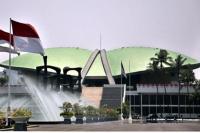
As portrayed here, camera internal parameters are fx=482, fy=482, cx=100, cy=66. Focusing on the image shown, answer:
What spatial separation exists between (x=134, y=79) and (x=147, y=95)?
12122mm

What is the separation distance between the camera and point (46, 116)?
32281 millimetres

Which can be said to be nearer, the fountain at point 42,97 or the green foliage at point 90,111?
the fountain at point 42,97

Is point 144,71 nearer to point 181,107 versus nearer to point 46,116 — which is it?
point 181,107

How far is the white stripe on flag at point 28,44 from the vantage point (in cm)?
2283

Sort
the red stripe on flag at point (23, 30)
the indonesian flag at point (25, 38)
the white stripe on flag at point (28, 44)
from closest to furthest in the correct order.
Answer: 1. the red stripe on flag at point (23, 30)
2. the indonesian flag at point (25, 38)
3. the white stripe on flag at point (28, 44)

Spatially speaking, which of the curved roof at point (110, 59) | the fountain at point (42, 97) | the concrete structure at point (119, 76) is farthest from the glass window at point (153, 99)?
the fountain at point (42, 97)

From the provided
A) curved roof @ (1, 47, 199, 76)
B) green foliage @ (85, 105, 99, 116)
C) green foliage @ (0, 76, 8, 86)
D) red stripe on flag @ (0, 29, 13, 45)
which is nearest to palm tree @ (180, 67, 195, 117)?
curved roof @ (1, 47, 199, 76)

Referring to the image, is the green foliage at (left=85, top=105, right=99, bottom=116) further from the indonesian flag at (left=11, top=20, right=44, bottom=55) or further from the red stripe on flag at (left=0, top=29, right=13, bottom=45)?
the red stripe on flag at (left=0, top=29, right=13, bottom=45)

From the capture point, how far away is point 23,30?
73.8ft

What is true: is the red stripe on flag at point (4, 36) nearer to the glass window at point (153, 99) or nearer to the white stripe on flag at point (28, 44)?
the white stripe on flag at point (28, 44)

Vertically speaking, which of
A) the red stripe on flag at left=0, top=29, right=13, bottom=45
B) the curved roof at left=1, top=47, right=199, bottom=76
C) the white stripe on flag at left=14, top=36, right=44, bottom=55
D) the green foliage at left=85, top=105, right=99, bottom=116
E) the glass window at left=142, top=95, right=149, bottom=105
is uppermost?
the curved roof at left=1, top=47, right=199, bottom=76

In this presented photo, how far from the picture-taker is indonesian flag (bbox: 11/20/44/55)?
22016mm

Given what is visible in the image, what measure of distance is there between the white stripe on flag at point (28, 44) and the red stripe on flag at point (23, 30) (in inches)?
10.2

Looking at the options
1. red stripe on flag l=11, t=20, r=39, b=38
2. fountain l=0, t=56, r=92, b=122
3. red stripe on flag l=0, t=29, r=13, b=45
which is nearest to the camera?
red stripe on flag l=11, t=20, r=39, b=38
